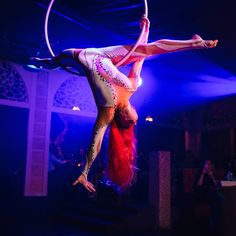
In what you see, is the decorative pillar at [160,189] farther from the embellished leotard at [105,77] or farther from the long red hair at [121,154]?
the embellished leotard at [105,77]

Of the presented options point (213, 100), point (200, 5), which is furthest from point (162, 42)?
point (213, 100)

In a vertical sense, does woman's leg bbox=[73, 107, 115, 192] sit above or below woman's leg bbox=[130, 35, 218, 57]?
below

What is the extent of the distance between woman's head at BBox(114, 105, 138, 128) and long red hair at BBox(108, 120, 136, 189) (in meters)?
0.04

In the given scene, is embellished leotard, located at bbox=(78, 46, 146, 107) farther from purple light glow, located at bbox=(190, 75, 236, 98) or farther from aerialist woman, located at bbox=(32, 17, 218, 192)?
purple light glow, located at bbox=(190, 75, 236, 98)

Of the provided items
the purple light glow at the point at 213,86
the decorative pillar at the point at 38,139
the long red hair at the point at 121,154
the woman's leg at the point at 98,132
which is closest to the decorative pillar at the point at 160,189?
the purple light glow at the point at 213,86

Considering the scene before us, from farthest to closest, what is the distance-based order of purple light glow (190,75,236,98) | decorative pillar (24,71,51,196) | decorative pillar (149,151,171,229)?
decorative pillar (24,71,51,196) < decorative pillar (149,151,171,229) < purple light glow (190,75,236,98)

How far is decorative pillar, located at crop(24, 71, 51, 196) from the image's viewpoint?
25.6ft

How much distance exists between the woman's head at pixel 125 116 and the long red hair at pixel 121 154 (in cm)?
4

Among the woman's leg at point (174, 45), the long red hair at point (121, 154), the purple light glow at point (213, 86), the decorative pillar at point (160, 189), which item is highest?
the purple light glow at point (213, 86)

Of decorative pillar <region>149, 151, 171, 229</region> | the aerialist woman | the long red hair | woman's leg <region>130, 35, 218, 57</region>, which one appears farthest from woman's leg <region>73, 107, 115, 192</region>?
decorative pillar <region>149, 151, 171, 229</region>

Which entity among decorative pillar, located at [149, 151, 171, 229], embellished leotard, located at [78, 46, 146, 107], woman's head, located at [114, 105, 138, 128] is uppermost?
embellished leotard, located at [78, 46, 146, 107]

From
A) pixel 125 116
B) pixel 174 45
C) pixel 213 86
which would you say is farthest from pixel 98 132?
pixel 213 86

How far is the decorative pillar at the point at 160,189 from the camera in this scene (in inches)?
282

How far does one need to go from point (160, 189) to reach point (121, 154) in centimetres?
562
